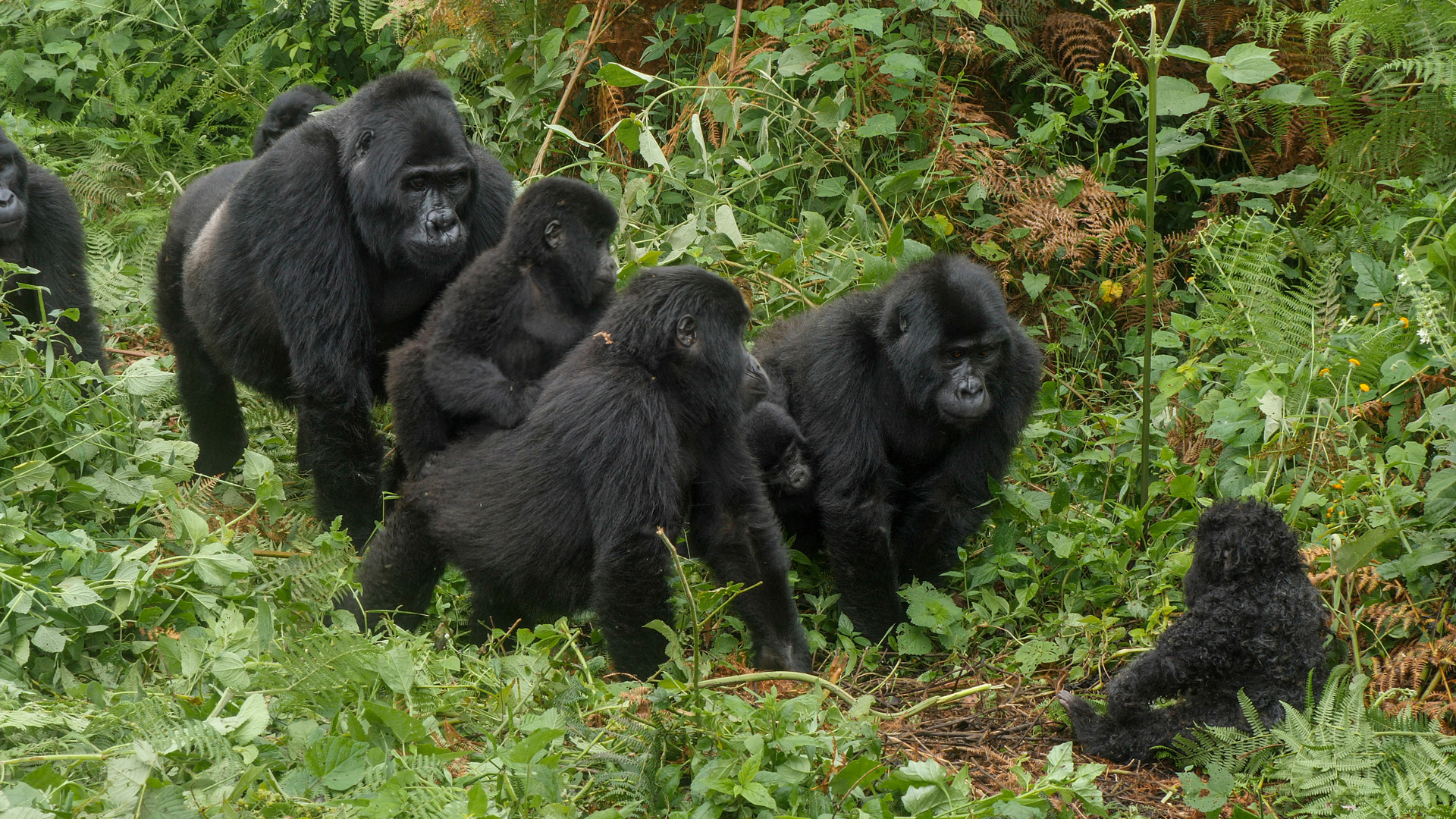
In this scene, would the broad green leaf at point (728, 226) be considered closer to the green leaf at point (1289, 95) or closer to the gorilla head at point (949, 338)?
the gorilla head at point (949, 338)

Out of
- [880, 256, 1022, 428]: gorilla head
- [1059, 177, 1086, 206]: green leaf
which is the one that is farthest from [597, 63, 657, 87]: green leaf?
[880, 256, 1022, 428]: gorilla head

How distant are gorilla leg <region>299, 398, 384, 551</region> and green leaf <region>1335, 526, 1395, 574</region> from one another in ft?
11.0

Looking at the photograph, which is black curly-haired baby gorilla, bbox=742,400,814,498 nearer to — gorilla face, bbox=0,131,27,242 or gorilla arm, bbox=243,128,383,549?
gorilla arm, bbox=243,128,383,549

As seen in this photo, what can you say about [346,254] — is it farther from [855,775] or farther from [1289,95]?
[1289,95]

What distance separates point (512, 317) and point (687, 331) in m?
A: 0.79

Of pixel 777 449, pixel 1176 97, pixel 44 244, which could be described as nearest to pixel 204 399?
pixel 44 244

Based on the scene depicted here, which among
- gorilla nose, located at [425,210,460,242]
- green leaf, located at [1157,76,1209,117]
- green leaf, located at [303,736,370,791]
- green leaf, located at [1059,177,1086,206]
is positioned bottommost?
green leaf, located at [1059,177,1086,206]

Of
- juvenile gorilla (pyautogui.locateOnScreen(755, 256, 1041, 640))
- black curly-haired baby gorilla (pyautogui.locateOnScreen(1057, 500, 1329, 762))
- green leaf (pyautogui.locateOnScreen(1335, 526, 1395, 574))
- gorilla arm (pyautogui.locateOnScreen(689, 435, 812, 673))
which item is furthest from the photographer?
juvenile gorilla (pyautogui.locateOnScreen(755, 256, 1041, 640))

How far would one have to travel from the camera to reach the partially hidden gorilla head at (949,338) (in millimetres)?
4457

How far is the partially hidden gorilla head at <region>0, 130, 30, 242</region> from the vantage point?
526cm

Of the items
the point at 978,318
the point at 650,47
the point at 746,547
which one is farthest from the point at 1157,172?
the point at 746,547

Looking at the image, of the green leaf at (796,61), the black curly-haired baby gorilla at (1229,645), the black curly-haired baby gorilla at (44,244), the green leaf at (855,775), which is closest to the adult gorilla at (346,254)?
the black curly-haired baby gorilla at (44,244)

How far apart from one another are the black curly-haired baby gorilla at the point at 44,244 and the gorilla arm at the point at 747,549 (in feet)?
9.26

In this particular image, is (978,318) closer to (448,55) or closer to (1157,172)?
(1157,172)
